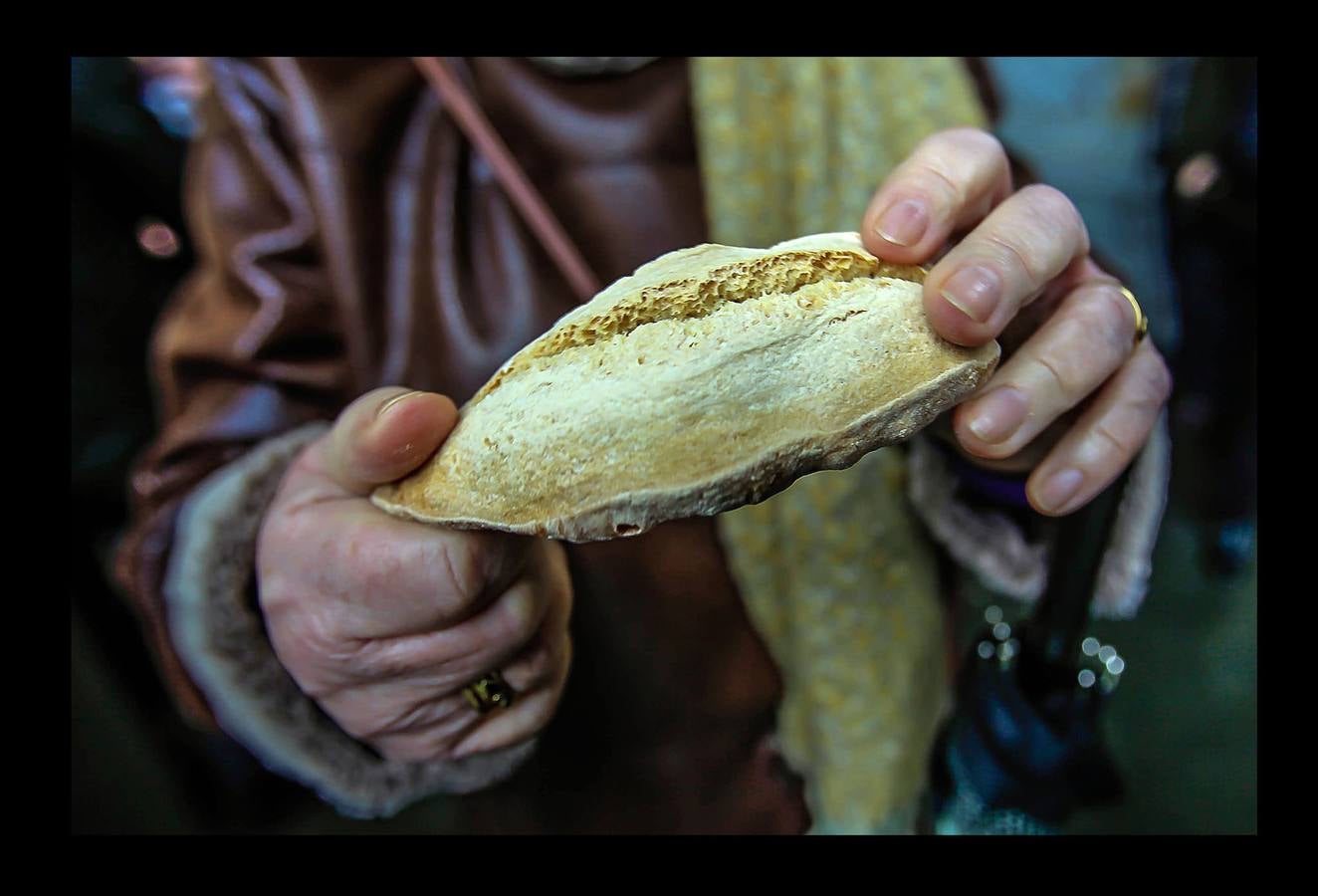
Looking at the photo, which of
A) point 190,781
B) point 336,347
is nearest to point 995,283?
point 336,347

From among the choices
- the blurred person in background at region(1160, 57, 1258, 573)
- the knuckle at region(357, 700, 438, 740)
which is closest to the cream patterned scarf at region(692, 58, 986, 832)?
the blurred person in background at region(1160, 57, 1258, 573)

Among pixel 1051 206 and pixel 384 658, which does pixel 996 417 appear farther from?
pixel 384 658

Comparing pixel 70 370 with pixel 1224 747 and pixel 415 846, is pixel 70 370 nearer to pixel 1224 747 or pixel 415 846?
pixel 415 846

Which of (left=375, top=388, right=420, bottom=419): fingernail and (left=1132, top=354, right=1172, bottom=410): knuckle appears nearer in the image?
(left=375, top=388, right=420, bottom=419): fingernail

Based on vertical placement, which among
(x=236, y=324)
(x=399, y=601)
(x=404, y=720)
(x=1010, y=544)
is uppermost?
(x=236, y=324)

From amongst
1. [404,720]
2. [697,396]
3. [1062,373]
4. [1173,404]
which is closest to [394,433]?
[697,396]

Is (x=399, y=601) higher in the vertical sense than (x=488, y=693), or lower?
higher

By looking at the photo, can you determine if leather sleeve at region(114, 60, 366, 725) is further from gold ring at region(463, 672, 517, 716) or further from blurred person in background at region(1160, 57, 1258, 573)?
blurred person in background at region(1160, 57, 1258, 573)
